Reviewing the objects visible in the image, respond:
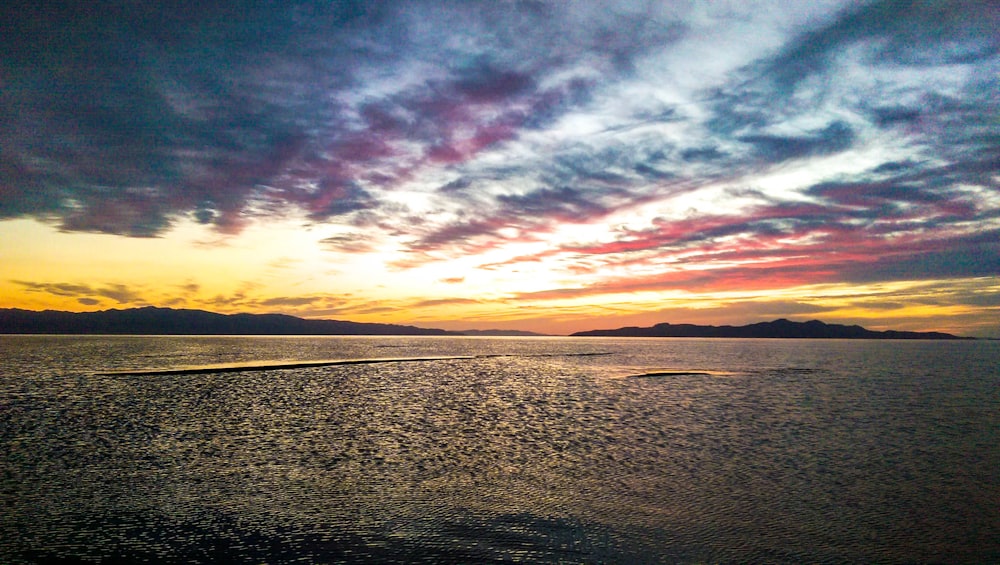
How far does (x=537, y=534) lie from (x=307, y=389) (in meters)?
55.4

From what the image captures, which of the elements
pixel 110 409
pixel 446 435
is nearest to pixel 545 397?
pixel 446 435

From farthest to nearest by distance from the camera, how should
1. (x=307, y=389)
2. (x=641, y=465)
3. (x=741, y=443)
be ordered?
(x=307, y=389) < (x=741, y=443) < (x=641, y=465)

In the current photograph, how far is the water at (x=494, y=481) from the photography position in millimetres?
18500

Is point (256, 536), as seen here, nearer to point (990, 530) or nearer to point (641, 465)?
point (641, 465)

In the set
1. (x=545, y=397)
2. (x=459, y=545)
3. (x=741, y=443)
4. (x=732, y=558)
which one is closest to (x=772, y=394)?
(x=545, y=397)

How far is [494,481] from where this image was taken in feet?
86.1

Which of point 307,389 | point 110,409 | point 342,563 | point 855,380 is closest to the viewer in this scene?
point 342,563

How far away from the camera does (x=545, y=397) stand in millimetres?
62500

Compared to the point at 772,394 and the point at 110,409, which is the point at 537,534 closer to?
the point at 110,409

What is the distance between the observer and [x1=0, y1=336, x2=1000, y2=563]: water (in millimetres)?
18500

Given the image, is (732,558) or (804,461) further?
(804,461)

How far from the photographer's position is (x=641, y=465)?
29969 mm

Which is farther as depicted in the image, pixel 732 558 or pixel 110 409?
pixel 110 409

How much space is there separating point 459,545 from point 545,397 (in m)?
45.0
